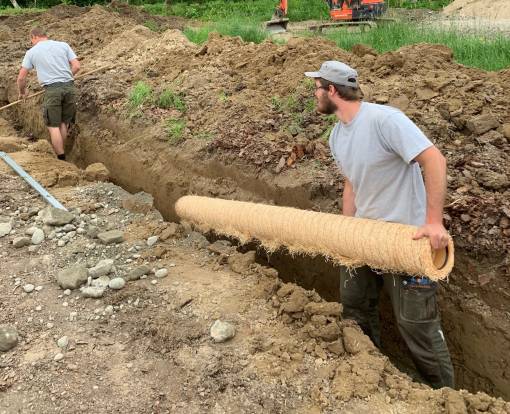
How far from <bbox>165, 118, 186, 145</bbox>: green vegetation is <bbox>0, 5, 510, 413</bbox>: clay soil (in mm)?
29

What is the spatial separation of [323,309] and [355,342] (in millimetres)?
324

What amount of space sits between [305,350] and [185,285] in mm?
1192

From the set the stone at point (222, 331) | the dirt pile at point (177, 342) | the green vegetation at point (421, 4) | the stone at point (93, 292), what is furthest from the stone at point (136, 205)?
the green vegetation at point (421, 4)

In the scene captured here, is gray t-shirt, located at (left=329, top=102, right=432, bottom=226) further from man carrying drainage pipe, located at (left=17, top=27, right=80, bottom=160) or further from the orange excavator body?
the orange excavator body

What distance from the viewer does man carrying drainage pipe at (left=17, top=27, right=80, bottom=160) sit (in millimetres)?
7559

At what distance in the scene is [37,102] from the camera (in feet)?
29.5

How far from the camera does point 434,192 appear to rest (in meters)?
2.93

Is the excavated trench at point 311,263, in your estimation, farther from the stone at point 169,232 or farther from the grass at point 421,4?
the grass at point 421,4

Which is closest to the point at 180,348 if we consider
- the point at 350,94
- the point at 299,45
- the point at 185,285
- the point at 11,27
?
the point at 185,285

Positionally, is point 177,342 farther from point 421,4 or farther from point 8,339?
point 421,4

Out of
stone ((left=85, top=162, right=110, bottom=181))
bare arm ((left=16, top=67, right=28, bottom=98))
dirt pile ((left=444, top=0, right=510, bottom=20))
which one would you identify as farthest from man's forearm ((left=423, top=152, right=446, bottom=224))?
dirt pile ((left=444, top=0, right=510, bottom=20))

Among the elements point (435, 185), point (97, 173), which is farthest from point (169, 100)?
point (435, 185)

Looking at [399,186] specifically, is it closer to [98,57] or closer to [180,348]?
[180,348]

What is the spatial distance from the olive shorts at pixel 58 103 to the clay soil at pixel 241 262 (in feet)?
1.23
